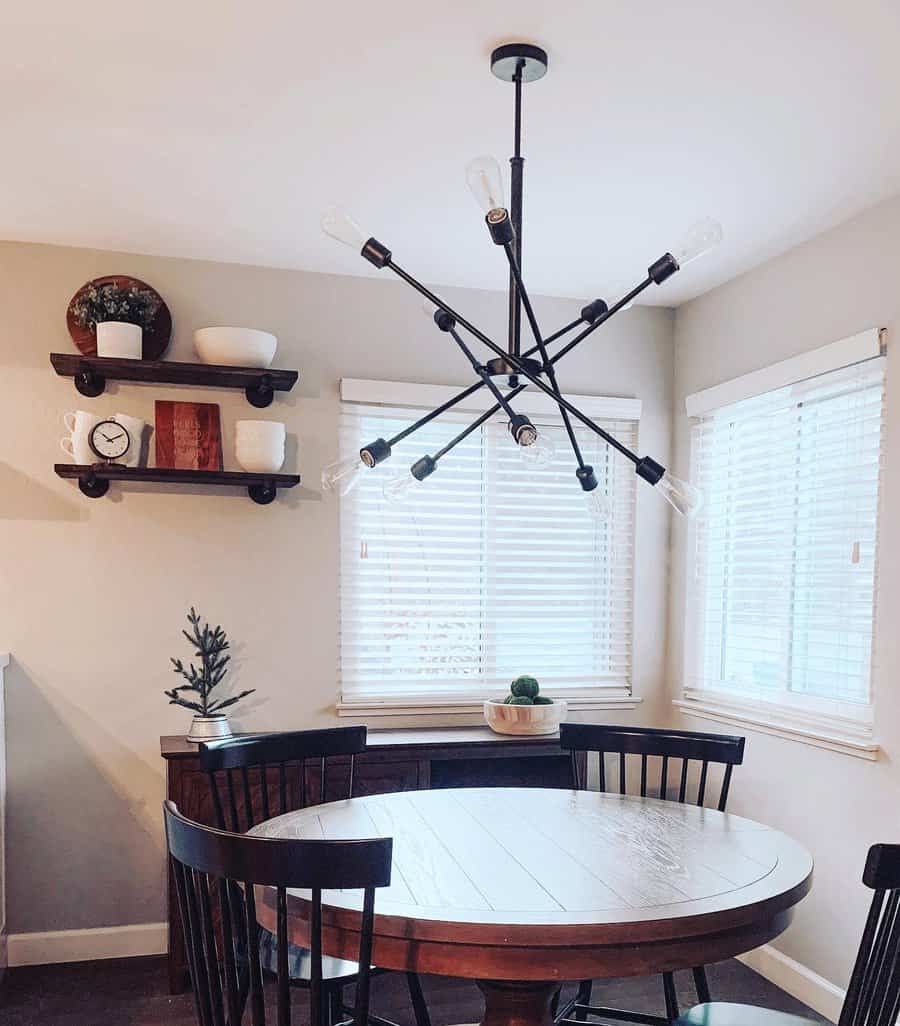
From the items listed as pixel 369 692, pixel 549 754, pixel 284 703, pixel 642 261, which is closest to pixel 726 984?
pixel 549 754

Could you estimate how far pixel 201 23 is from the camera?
192 cm

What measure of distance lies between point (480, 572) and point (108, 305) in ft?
5.80

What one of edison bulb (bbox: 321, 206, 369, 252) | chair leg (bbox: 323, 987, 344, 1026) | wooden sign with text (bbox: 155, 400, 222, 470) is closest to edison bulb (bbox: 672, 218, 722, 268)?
edison bulb (bbox: 321, 206, 369, 252)

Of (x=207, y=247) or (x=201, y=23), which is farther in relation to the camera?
(x=207, y=247)

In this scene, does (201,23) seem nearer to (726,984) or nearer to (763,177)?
(763,177)

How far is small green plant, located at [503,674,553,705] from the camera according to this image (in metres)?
3.47

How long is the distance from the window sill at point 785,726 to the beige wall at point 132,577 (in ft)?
4.90

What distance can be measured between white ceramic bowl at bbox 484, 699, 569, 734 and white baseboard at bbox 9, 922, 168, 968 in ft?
4.72

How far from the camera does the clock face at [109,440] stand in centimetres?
318

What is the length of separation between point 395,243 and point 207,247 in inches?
27.4

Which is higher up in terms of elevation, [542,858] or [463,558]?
[463,558]

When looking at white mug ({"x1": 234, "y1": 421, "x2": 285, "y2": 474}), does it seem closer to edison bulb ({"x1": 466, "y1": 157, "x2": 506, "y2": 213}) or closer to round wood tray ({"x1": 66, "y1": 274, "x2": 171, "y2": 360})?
round wood tray ({"x1": 66, "y1": 274, "x2": 171, "y2": 360})

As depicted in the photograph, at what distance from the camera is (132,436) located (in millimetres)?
3236

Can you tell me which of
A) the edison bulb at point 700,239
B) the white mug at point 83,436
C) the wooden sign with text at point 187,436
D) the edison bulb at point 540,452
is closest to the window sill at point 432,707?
the wooden sign with text at point 187,436
